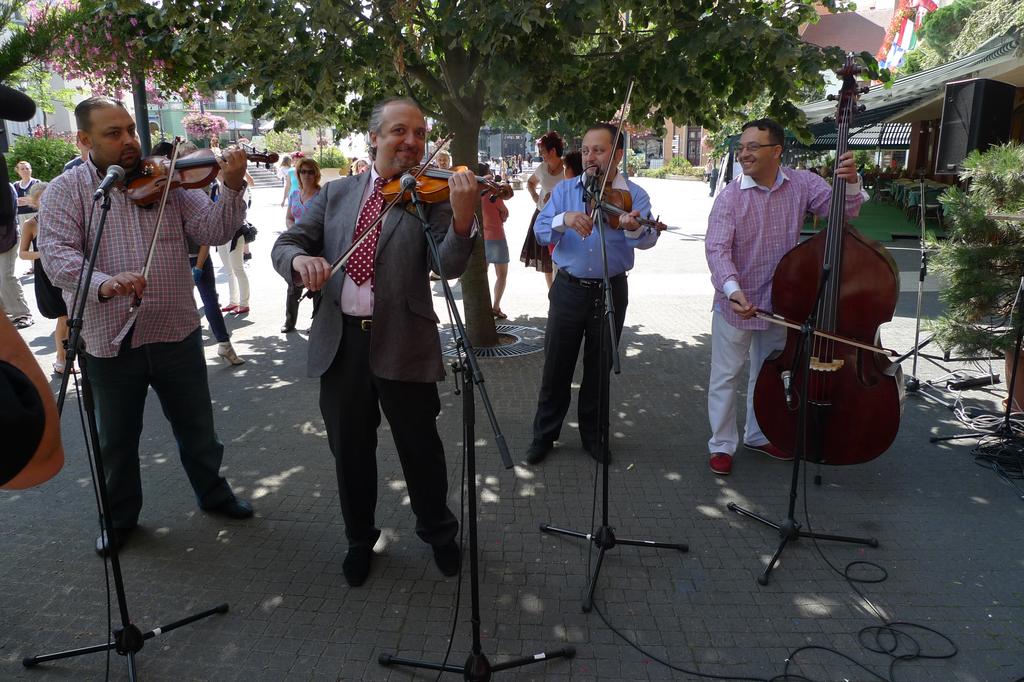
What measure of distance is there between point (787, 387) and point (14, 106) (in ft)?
11.1

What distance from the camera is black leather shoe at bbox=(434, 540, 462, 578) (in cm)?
328

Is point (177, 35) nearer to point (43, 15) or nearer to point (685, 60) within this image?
point (43, 15)

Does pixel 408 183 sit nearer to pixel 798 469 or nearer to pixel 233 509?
pixel 233 509

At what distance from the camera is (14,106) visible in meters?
1.55

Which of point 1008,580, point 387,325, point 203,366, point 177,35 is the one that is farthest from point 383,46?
point 1008,580

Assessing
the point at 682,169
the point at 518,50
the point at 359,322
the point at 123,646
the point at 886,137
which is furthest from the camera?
the point at 682,169

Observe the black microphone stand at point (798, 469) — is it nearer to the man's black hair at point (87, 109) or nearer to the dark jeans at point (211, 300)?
the man's black hair at point (87, 109)

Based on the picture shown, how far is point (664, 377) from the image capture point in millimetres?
6320

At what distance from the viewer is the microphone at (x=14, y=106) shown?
153 centimetres

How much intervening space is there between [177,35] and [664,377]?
15.6ft

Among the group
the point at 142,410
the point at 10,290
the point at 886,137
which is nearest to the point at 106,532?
the point at 142,410

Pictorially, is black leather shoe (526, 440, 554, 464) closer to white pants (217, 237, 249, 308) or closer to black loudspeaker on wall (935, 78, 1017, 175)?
black loudspeaker on wall (935, 78, 1017, 175)

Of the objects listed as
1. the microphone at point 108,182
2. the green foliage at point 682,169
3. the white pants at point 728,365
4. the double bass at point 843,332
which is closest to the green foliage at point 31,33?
the microphone at point 108,182

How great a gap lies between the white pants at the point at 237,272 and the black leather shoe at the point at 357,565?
5.85 m
